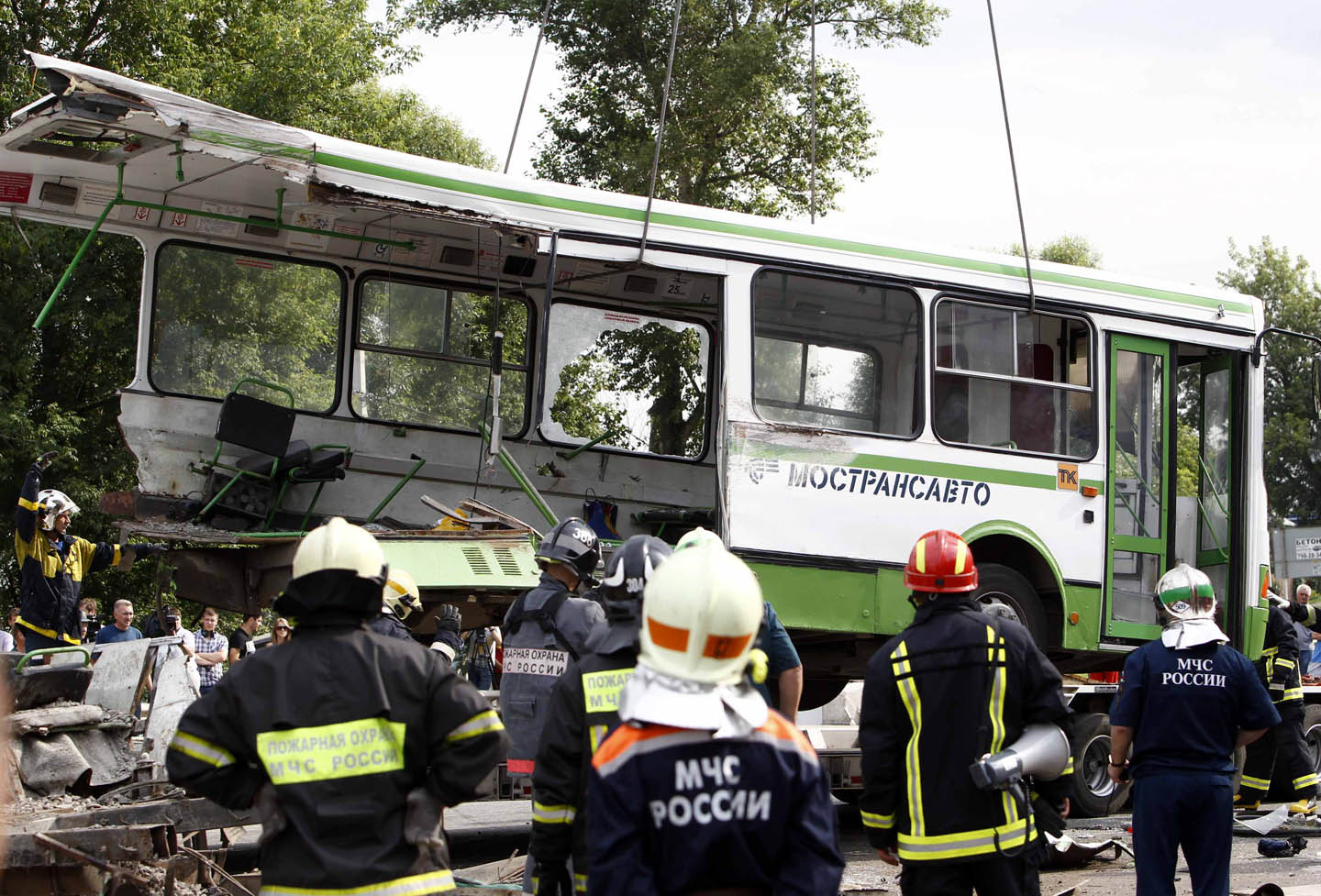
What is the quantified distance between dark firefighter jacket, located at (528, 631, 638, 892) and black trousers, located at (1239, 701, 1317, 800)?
23.6 feet

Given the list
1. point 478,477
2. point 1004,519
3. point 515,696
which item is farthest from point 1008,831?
point 478,477

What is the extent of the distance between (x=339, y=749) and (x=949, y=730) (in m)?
2.18

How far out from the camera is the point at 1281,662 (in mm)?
11734

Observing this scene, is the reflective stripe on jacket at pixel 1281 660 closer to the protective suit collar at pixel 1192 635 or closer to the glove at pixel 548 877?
the protective suit collar at pixel 1192 635

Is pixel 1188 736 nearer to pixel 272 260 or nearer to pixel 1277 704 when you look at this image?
pixel 1277 704

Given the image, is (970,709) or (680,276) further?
(680,276)

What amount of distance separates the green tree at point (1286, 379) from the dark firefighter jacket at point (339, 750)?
50.0m

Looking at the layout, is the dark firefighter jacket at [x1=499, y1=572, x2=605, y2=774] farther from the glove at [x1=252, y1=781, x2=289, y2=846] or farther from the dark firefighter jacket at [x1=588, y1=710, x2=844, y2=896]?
the dark firefighter jacket at [x1=588, y1=710, x2=844, y2=896]

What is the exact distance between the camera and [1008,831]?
15.9 ft

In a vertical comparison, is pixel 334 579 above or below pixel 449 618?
above

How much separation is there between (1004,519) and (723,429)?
2109mm

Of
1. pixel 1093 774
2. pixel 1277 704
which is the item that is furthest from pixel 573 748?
pixel 1277 704

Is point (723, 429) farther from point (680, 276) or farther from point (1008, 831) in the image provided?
point (1008, 831)

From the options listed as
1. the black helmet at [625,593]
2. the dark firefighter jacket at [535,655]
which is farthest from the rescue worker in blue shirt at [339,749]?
the dark firefighter jacket at [535,655]
